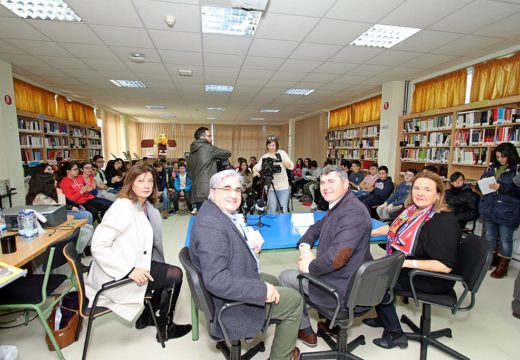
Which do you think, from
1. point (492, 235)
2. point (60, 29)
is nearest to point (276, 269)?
point (492, 235)

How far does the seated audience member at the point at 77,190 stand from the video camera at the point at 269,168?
8.85 ft

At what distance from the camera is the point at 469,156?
158 inches

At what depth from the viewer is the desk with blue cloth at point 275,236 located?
186 centimetres

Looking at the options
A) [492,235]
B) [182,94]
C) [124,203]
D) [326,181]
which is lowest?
[492,235]

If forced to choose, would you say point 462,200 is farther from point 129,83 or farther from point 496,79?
point 129,83

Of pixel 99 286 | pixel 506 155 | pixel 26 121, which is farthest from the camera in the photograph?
pixel 26 121

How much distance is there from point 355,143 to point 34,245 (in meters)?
7.05

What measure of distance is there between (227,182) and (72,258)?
1.00m

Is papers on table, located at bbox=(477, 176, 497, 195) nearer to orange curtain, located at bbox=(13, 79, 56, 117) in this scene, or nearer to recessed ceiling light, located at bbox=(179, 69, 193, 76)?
recessed ceiling light, located at bbox=(179, 69, 193, 76)

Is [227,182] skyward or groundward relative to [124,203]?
skyward

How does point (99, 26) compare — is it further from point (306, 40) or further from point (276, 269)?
point (276, 269)

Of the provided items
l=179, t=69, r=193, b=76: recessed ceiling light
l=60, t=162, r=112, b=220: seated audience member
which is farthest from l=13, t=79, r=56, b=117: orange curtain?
l=179, t=69, r=193, b=76: recessed ceiling light

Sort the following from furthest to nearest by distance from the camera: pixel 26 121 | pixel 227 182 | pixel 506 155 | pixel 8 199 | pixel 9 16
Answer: pixel 26 121 < pixel 8 199 < pixel 506 155 < pixel 9 16 < pixel 227 182

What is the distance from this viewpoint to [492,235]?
10.1 feet
